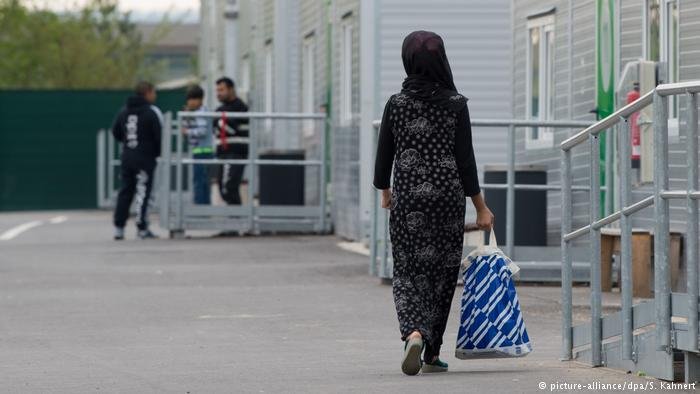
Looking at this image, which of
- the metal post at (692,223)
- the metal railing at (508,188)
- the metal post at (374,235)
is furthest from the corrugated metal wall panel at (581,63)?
the metal post at (692,223)

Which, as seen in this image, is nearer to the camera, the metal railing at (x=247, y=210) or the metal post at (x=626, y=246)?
the metal post at (x=626, y=246)

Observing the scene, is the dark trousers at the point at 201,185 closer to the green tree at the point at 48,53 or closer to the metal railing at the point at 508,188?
the metal railing at the point at 508,188

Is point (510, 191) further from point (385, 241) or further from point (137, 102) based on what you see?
point (137, 102)

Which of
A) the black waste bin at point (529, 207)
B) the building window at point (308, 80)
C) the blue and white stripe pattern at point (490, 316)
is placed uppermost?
the building window at point (308, 80)

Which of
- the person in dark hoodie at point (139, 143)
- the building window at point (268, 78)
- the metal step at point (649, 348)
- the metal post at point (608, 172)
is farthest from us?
the building window at point (268, 78)

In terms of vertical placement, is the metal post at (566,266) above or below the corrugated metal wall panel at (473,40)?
below

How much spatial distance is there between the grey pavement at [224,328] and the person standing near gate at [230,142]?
8.18ft

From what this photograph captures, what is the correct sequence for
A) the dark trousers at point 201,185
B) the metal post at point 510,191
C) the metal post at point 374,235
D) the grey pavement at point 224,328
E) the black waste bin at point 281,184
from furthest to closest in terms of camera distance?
the dark trousers at point 201,185
the black waste bin at point 281,184
the metal post at point 374,235
the metal post at point 510,191
the grey pavement at point 224,328

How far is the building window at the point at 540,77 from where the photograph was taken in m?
16.7

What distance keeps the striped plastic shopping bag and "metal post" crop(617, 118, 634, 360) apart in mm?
466

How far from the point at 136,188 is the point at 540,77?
22.0 feet

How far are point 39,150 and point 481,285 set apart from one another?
26228 millimetres

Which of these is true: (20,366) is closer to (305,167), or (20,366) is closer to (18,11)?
(305,167)

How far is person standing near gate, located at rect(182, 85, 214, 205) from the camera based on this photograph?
21953 mm
